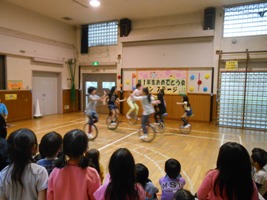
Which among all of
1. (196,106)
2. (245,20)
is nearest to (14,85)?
(196,106)

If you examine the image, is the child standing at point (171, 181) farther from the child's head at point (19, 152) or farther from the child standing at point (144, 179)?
the child's head at point (19, 152)

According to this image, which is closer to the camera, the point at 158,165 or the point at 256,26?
the point at 158,165

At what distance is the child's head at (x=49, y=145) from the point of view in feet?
5.26

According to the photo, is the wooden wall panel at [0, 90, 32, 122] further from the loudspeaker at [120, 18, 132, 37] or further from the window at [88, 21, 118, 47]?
the loudspeaker at [120, 18, 132, 37]

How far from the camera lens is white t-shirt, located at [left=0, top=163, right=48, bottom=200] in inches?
51.7

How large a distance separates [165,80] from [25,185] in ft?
24.5

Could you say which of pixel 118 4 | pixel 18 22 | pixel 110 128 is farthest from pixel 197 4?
pixel 18 22

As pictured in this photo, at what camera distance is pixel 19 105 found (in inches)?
302

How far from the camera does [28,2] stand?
7.18m

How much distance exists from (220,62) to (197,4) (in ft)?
6.93

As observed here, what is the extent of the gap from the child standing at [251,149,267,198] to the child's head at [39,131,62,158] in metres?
1.81

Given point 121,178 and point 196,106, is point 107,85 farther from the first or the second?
point 121,178

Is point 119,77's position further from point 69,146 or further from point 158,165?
point 69,146

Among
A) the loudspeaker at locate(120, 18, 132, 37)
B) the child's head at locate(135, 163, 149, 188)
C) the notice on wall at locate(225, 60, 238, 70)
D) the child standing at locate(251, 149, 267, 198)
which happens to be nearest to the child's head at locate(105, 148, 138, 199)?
the child's head at locate(135, 163, 149, 188)
